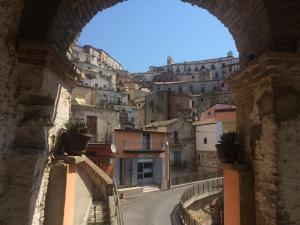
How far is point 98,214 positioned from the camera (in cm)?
828

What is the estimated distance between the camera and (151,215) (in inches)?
614

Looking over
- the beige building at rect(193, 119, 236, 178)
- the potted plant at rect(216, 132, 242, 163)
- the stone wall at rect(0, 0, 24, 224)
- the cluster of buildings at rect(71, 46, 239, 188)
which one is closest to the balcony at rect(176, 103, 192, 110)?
the cluster of buildings at rect(71, 46, 239, 188)

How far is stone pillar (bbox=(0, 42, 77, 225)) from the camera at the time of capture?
11.4 ft

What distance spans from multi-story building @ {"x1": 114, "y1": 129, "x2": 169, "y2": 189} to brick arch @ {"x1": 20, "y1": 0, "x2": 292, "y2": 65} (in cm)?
1715

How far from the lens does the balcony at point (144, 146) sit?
2147 centimetres

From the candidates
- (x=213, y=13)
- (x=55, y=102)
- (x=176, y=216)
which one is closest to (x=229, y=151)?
(x=213, y=13)

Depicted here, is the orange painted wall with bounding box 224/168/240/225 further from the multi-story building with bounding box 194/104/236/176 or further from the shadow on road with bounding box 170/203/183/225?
the multi-story building with bounding box 194/104/236/176

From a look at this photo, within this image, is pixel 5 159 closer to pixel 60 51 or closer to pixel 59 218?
pixel 59 218

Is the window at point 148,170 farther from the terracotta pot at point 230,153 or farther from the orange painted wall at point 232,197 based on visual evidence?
the terracotta pot at point 230,153

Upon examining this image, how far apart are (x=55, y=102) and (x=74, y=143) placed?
0.76m

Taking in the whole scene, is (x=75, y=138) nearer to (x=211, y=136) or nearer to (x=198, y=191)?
(x=198, y=191)

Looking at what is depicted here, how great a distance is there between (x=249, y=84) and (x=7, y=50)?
3504 mm

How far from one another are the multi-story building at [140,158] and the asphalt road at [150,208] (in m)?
1.68

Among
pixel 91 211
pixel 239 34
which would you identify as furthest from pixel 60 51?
pixel 91 211
